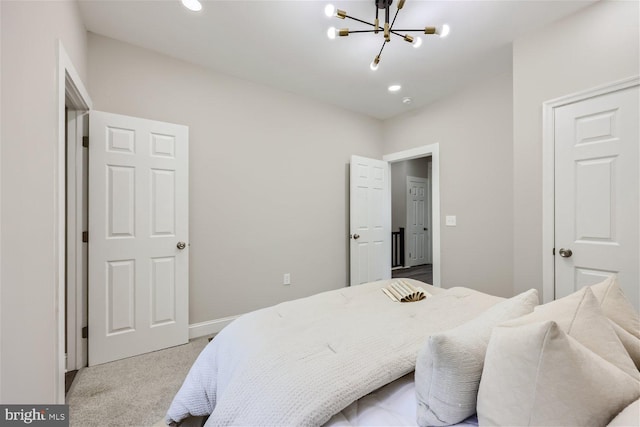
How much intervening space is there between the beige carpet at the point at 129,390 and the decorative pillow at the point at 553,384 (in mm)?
1770

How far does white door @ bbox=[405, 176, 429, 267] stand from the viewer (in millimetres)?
6277

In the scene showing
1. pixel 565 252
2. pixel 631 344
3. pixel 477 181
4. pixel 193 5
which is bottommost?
pixel 631 344

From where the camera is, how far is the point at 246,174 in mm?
2996

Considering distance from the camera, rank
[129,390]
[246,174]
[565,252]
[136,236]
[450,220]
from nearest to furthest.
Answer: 1. [129,390]
2. [565,252]
3. [136,236]
4. [246,174]
5. [450,220]

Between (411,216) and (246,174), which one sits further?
(411,216)

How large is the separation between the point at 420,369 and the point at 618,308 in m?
0.79

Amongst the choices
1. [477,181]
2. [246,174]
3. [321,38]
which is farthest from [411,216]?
[321,38]

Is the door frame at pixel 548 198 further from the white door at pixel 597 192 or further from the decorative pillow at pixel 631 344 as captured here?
Result: the decorative pillow at pixel 631 344

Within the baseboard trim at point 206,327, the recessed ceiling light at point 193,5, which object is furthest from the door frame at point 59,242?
the baseboard trim at point 206,327

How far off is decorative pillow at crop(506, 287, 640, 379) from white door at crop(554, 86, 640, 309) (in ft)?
5.03

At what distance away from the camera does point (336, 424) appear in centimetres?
81

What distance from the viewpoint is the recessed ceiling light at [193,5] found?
6.21 ft

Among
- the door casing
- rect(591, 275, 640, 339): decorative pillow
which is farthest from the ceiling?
rect(591, 275, 640, 339): decorative pillow

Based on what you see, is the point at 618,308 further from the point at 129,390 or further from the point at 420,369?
the point at 129,390
